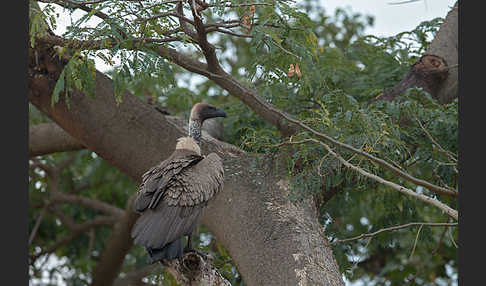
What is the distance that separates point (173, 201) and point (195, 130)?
1.19 meters

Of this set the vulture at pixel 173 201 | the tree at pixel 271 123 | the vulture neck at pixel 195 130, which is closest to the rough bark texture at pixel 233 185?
the tree at pixel 271 123

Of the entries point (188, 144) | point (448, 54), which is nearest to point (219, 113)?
point (188, 144)

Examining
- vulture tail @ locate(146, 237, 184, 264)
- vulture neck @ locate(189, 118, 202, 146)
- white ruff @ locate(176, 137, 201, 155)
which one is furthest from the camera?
vulture neck @ locate(189, 118, 202, 146)

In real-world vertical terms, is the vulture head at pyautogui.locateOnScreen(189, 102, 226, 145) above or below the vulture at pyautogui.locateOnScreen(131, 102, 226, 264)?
above

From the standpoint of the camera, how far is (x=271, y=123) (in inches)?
207

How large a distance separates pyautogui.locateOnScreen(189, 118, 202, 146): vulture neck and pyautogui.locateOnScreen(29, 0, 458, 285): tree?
315 millimetres

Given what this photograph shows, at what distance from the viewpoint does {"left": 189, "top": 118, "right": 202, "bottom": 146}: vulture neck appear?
16.9ft

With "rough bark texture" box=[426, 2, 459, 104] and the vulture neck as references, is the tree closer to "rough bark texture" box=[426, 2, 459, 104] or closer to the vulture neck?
"rough bark texture" box=[426, 2, 459, 104]

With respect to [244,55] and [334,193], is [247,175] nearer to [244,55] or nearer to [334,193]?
[334,193]

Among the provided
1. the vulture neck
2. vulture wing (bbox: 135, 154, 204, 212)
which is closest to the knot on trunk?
the vulture neck

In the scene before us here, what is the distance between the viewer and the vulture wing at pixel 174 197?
12.7 feet

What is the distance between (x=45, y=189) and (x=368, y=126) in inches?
214

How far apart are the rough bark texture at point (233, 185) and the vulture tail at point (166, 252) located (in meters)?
0.81

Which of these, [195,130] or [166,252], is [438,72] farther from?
[166,252]
